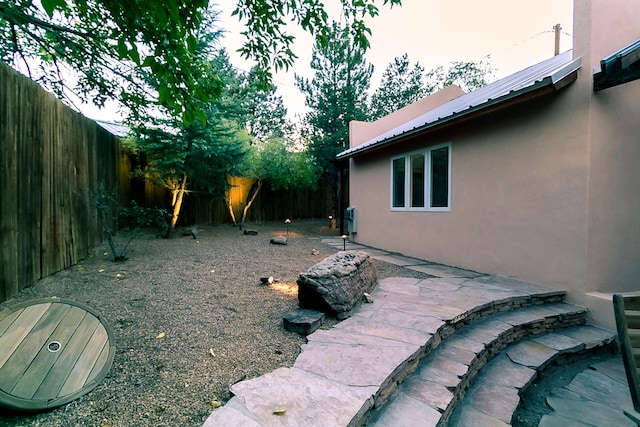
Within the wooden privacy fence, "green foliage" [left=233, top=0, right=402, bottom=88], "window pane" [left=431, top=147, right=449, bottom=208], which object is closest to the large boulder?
"green foliage" [left=233, top=0, right=402, bottom=88]

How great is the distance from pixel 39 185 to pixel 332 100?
472 inches

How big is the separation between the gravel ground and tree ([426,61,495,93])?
59.6 ft

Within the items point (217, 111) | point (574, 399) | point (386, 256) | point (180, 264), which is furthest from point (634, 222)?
point (217, 111)

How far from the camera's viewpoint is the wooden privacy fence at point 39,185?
286 centimetres

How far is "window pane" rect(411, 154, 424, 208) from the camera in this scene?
608cm

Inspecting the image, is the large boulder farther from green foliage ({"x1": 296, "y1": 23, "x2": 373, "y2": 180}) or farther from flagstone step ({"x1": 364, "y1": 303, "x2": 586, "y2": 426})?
→ green foliage ({"x1": 296, "y1": 23, "x2": 373, "y2": 180})

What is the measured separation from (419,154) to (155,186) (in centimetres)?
777

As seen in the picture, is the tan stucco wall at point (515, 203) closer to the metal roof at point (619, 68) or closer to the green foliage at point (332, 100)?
the metal roof at point (619, 68)

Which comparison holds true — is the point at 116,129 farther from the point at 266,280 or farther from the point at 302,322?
the point at 302,322

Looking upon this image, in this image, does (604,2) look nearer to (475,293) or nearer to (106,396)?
(475,293)

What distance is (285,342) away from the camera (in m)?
2.45

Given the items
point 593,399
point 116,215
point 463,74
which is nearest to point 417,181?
point 593,399

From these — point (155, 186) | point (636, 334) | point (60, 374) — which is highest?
point (155, 186)

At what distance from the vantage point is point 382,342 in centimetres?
235
